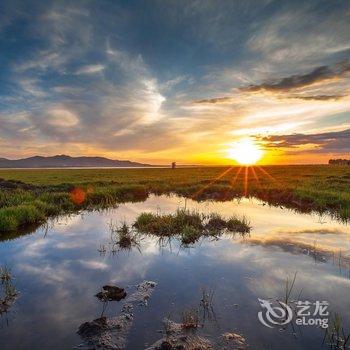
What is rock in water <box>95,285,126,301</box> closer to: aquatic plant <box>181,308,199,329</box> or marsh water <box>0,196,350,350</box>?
marsh water <box>0,196,350,350</box>

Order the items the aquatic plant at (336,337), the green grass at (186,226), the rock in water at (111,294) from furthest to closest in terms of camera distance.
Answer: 1. the green grass at (186,226)
2. the rock in water at (111,294)
3. the aquatic plant at (336,337)

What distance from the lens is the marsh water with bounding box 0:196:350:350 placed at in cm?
638

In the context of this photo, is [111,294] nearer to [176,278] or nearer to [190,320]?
[176,278]

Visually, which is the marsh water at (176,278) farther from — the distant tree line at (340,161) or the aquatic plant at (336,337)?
the distant tree line at (340,161)

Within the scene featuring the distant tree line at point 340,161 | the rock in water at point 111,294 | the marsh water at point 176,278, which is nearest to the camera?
the marsh water at point 176,278

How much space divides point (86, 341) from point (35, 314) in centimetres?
181

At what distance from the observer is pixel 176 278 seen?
9180 millimetres

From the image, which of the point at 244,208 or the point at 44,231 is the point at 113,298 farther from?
the point at 244,208

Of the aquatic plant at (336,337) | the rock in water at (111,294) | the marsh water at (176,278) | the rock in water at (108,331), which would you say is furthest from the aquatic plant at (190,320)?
the aquatic plant at (336,337)

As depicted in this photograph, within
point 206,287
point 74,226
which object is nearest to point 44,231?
point 74,226

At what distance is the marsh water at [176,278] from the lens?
251 inches

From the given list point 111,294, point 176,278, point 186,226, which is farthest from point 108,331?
point 186,226

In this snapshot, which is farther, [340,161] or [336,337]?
[340,161]

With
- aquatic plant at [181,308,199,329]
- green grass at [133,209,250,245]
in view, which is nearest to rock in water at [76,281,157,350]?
aquatic plant at [181,308,199,329]
